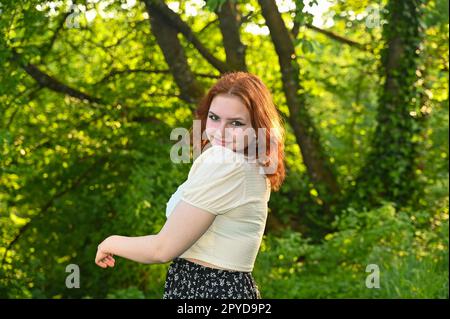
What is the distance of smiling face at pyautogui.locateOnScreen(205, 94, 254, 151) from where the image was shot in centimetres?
258

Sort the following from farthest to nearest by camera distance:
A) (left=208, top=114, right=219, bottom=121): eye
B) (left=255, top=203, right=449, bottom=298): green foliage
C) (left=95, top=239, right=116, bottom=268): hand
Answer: (left=255, top=203, right=449, bottom=298): green foliage → (left=208, top=114, right=219, bottom=121): eye → (left=95, top=239, right=116, bottom=268): hand

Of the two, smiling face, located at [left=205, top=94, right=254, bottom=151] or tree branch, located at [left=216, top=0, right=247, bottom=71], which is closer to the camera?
smiling face, located at [left=205, top=94, right=254, bottom=151]

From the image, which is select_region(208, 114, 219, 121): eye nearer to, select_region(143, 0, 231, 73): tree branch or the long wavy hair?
the long wavy hair

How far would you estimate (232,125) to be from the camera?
2.60m

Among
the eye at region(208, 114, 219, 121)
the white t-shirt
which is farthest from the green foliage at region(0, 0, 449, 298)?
the white t-shirt

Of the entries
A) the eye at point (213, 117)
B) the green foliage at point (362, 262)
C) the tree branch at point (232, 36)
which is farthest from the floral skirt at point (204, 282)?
the tree branch at point (232, 36)

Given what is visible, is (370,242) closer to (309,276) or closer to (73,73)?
(309,276)

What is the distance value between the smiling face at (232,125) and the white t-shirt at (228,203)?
54 mm

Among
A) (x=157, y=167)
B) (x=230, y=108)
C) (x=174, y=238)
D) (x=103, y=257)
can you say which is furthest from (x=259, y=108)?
(x=157, y=167)

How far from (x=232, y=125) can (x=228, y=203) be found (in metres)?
0.27

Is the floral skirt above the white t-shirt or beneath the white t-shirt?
beneath

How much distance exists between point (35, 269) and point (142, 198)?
1.22 metres
